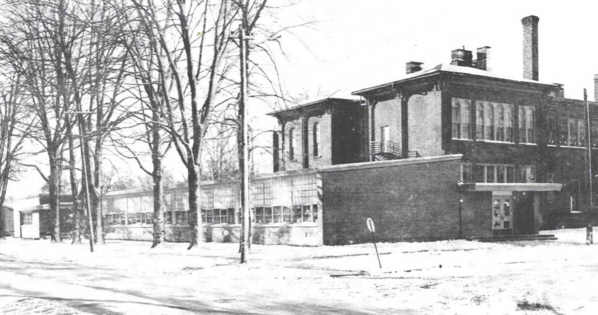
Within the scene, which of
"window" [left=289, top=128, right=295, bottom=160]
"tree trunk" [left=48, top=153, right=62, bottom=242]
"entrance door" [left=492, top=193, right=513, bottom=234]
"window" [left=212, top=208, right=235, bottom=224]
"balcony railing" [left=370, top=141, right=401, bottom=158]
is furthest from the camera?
"window" [left=289, top=128, right=295, bottom=160]

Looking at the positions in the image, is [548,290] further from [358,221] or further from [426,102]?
[426,102]

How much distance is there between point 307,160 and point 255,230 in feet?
42.4

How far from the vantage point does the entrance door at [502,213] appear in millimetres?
36719

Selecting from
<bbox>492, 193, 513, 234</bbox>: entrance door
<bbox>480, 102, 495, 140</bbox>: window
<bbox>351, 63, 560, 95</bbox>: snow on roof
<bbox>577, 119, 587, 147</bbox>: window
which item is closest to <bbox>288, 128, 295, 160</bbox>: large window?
<bbox>351, 63, 560, 95</bbox>: snow on roof

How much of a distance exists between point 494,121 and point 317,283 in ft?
86.0

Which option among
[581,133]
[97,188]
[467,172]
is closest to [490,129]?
[467,172]

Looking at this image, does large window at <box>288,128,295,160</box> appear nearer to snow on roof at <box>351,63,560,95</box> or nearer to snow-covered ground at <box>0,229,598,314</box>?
snow on roof at <box>351,63,560,95</box>

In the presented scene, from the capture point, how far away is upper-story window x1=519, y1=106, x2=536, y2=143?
41594 mm

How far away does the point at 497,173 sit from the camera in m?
40.0

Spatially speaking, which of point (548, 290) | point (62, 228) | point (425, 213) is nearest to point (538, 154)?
point (425, 213)

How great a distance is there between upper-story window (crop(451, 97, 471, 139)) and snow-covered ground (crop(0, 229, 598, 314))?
11.1 metres

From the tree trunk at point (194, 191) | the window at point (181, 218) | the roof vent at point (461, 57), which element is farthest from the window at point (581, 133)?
the tree trunk at point (194, 191)

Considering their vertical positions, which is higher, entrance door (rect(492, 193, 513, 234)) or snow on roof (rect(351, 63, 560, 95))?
snow on roof (rect(351, 63, 560, 95))

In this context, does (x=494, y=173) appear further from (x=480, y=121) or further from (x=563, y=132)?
(x=563, y=132)
